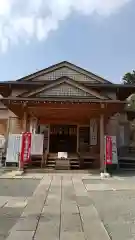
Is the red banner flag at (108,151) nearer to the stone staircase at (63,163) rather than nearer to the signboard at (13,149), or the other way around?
the stone staircase at (63,163)

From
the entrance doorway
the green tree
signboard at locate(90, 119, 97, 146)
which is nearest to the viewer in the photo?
signboard at locate(90, 119, 97, 146)

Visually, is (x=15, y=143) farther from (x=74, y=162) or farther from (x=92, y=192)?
(x=92, y=192)

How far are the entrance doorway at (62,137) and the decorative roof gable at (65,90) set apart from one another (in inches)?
153

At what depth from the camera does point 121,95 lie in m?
20.5

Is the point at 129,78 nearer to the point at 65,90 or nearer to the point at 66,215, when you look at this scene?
the point at 65,90

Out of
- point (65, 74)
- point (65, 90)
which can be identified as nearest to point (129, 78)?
point (65, 74)

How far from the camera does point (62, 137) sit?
18.8 meters

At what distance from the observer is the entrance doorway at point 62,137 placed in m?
18.7

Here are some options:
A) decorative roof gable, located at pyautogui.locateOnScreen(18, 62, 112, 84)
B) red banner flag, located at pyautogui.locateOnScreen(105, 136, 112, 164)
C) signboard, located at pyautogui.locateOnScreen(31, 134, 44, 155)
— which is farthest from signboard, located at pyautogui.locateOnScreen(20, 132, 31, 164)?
decorative roof gable, located at pyautogui.locateOnScreen(18, 62, 112, 84)

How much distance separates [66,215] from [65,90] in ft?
35.3

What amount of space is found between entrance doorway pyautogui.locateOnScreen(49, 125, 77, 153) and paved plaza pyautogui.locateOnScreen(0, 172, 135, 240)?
405 inches

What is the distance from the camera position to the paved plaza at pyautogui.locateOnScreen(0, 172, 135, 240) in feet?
13.8

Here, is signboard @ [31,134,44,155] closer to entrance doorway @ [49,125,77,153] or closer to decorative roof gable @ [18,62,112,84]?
entrance doorway @ [49,125,77,153]

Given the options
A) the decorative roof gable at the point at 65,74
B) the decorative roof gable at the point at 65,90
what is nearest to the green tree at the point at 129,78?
the decorative roof gable at the point at 65,74
